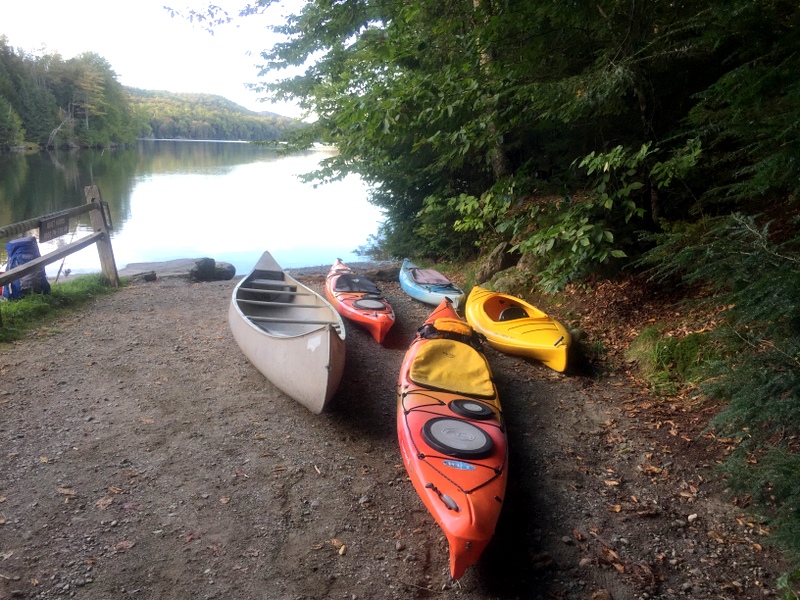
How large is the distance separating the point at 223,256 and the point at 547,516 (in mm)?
14898

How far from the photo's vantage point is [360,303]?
675 centimetres

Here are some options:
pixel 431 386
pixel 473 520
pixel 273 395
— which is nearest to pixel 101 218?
pixel 273 395

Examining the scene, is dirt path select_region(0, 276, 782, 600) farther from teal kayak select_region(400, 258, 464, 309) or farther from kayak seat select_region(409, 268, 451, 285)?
kayak seat select_region(409, 268, 451, 285)

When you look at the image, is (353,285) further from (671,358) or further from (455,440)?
(455,440)

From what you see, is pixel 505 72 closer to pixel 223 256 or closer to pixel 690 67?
pixel 690 67

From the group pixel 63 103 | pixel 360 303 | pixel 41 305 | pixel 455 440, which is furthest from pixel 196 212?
pixel 63 103

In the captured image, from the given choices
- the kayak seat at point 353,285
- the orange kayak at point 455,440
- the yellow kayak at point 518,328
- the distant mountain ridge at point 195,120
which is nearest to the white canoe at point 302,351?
the orange kayak at point 455,440

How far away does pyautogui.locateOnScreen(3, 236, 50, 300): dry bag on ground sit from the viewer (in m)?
6.54

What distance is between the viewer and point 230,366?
17.4ft

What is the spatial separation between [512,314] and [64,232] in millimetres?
6215

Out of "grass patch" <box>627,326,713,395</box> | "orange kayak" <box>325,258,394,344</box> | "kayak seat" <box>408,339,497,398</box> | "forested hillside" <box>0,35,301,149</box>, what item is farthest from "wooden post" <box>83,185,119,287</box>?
"forested hillside" <box>0,35,301,149</box>

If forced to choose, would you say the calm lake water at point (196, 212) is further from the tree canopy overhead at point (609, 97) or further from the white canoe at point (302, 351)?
the tree canopy overhead at point (609, 97)

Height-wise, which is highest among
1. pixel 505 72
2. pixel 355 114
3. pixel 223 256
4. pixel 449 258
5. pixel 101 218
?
pixel 505 72

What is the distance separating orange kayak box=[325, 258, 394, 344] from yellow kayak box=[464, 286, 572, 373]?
1.10 meters
